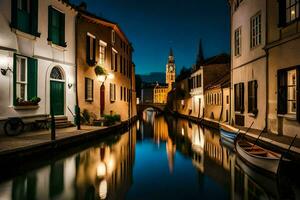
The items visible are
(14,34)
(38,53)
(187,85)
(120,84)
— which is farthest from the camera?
(187,85)

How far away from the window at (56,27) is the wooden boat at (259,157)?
37.0 feet

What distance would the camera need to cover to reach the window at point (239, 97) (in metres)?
18.2

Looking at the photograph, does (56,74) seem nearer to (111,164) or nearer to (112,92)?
(111,164)

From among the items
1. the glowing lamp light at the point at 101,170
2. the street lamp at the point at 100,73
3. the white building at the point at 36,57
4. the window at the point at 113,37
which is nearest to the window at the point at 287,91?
the glowing lamp light at the point at 101,170

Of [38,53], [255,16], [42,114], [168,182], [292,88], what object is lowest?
[168,182]

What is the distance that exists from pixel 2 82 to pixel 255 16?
12842mm

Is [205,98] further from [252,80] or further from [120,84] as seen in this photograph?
[252,80]

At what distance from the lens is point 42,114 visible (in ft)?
50.2

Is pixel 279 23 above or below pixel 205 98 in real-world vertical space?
above

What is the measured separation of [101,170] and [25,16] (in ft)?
29.6

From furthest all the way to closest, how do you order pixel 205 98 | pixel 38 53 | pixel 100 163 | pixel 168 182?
pixel 205 98 → pixel 38 53 → pixel 100 163 → pixel 168 182

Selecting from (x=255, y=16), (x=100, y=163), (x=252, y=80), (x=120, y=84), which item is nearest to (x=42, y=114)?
(x=100, y=163)

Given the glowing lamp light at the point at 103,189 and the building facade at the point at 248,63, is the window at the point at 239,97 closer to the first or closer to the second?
the building facade at the point at 248,63

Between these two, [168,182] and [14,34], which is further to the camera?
[14,34]
